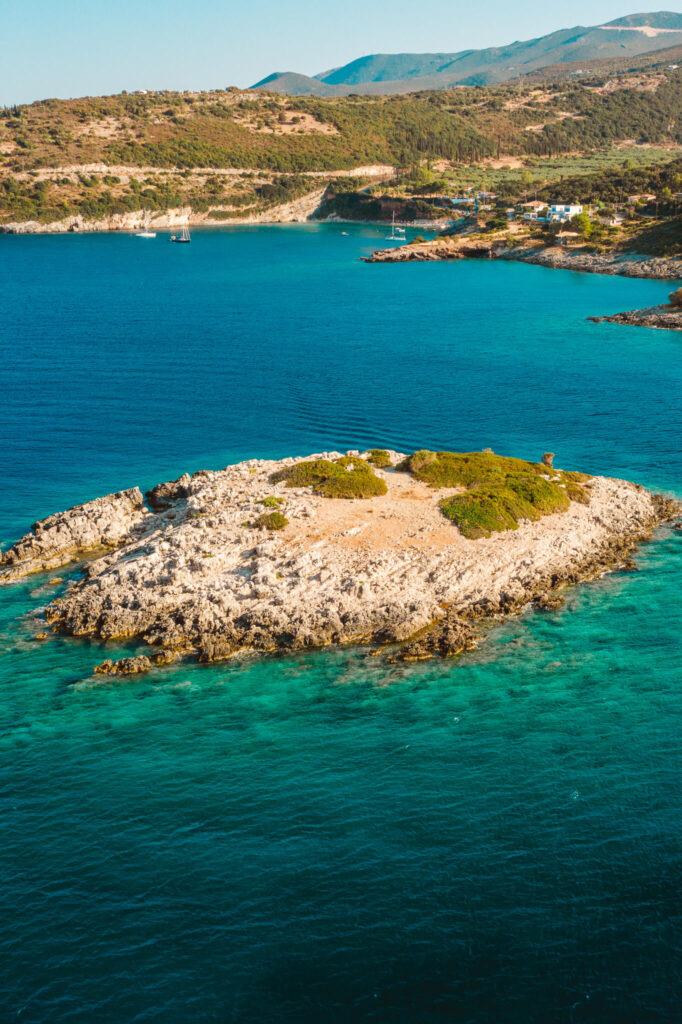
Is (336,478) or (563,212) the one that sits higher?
(563,212)

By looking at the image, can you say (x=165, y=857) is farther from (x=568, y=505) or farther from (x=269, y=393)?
(x=269, y=393)

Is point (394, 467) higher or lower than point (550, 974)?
higher

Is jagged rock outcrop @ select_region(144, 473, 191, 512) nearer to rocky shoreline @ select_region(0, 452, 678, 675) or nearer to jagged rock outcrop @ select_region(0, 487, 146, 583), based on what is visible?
rocky shoreline @ select_region(0, 452, 678, 675)

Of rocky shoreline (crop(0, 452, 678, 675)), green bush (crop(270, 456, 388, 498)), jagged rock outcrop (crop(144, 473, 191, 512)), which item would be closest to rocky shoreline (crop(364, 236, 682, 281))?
rocky shoreline (crop(0, 452, 678, 675))

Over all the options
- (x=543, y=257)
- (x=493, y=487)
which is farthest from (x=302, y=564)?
(x=543, y=257)

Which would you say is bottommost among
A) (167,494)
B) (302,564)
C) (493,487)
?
(302,564)

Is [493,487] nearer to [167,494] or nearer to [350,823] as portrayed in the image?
→ [167,494]

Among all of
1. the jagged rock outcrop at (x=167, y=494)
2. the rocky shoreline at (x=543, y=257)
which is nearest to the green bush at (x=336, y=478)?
the jagged rock outcrop at (x=167, y=494)

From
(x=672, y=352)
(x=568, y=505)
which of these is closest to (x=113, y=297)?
(x=672, y=352)
